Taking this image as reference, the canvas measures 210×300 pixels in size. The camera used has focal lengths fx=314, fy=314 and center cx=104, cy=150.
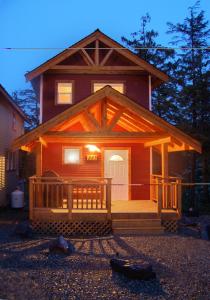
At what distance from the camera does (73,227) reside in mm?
11008

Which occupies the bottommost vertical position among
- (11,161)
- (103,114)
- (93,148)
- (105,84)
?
(11,161)

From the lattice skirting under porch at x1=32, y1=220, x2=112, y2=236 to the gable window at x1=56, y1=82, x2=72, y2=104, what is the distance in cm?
668

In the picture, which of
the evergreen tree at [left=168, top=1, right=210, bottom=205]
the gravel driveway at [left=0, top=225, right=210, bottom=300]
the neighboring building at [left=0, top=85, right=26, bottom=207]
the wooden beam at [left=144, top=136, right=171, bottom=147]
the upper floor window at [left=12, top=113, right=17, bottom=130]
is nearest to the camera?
the gravel driveway at [left=0, top=225, right=210, bottom=300]

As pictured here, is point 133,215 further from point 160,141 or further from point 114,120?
point 114,120

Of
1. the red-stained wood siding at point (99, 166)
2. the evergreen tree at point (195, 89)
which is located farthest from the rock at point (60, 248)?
the evergreen tree at point (195, 89)

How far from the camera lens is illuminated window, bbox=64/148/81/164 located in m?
15.3

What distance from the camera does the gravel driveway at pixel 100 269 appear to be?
5855mm

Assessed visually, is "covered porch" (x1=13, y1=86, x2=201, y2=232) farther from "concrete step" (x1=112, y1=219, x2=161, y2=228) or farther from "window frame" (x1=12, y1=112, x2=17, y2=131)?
"window frame" (x1=12, y1=112, x2=17, y2=131)

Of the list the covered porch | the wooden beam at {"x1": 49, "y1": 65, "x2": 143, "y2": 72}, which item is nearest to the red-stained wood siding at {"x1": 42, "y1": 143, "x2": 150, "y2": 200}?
the covered porch

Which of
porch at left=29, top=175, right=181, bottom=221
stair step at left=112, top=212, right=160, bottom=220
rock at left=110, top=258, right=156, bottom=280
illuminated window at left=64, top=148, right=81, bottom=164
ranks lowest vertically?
rock at left=110, top=258, right=156, bottom=280

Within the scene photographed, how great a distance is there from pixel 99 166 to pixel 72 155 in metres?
1.43

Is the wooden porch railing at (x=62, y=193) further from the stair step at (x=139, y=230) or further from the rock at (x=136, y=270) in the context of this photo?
the rock at (x=136, y=270)

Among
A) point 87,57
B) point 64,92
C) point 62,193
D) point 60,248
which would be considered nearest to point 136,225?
point 62,193

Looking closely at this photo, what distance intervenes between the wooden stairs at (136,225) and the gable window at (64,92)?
7.05 m
